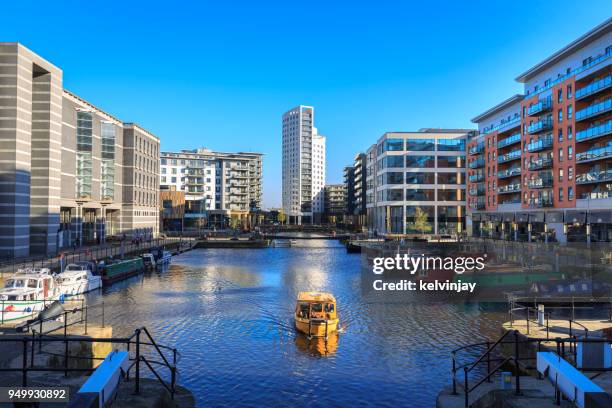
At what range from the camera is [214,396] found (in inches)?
809

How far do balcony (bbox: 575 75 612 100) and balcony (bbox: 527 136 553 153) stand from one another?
981 centimetres

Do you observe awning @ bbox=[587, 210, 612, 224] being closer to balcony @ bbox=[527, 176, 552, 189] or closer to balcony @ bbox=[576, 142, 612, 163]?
balcony @ bbox=[576, 142, 612, 163]

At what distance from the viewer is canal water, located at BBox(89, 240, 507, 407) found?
2111 centimetres

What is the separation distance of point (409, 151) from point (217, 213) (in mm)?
85074

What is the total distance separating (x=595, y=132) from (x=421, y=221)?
54.9 meters

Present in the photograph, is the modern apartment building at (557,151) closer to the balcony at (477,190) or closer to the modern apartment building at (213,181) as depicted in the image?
the balcony at (477,190)

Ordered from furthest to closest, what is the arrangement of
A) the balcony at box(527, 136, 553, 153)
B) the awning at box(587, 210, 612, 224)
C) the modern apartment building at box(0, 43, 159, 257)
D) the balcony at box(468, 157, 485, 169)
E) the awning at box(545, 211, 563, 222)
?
the balcony at box(468, 157, 485, 169), the balcony at box(527, 136, 553, 153), the awning at box(545, 211, 563, 222), the awning at box(587, 210, 612, 224), the modern apartment building at box(0, 43, 159, 257)

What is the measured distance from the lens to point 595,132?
6109 centimetres

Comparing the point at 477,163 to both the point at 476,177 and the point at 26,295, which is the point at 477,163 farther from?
the point at 26,295

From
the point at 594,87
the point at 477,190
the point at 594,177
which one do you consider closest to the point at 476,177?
the point at 477,190

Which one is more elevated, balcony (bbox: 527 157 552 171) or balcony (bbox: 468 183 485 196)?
balcony (bbox: 527 157 552 171)

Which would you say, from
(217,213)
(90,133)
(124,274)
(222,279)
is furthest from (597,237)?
(217,213)

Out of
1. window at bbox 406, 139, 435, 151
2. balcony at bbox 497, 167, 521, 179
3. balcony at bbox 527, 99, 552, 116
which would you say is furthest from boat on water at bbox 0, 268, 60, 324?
window at bbox 406, 139, 435, 151

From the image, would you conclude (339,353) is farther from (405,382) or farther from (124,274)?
(124,274)
